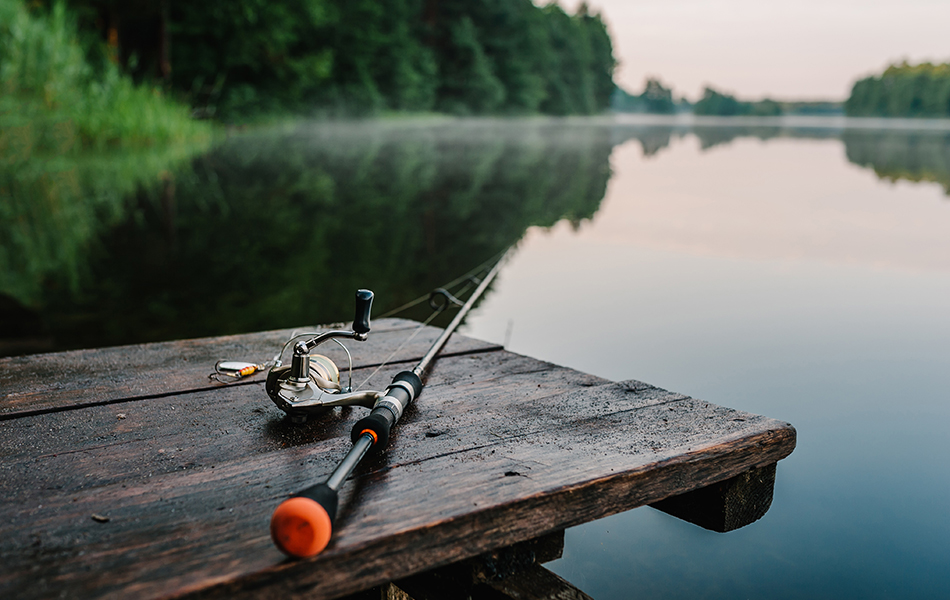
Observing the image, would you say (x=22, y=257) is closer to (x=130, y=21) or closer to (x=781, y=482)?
(x=781, y=482)

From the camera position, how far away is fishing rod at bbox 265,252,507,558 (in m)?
1.12

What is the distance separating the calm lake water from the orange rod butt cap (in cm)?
97

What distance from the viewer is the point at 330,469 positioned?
1.48 metres

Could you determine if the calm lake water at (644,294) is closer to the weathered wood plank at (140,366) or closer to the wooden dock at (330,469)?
the wooden dock at (330,469)

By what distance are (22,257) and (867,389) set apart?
5.01 meters

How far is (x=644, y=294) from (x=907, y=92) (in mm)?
46837

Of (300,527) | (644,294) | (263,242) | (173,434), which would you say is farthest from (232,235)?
(300,527)

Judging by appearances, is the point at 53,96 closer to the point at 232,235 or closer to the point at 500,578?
the point at 232,235

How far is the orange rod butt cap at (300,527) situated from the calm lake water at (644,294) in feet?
3.17

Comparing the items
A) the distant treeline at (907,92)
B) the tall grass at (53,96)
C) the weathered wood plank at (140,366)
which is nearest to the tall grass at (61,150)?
the tall grass at (53,96)

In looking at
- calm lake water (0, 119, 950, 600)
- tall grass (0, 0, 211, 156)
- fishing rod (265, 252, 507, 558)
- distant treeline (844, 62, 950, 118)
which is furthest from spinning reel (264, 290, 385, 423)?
distant treeline (844, 62, 950, 118)

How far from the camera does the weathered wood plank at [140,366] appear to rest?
186 centimetres

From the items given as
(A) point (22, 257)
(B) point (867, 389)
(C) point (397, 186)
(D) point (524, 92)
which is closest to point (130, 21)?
(C) point (397, 186)

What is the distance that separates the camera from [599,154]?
60.0 ft
